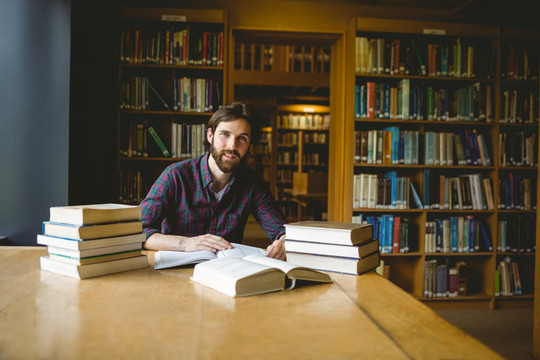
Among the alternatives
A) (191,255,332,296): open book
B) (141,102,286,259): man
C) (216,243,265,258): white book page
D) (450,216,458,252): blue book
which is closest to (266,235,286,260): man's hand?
(216,243,265,258): white book page

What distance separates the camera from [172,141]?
→ 305cm

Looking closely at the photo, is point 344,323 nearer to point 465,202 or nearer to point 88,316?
point 88,316

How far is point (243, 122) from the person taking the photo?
1785mm

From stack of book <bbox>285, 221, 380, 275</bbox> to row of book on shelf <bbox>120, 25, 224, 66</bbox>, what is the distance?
7.26 feet

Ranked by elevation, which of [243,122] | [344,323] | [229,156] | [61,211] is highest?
[243,122]

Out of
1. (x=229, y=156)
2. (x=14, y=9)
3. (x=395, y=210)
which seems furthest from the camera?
(x=395, y=210)

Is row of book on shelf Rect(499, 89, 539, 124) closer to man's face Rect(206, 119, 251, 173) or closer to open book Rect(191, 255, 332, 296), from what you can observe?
man's face Rect(206, 119, 251, 173)

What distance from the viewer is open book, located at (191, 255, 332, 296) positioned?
900 mm

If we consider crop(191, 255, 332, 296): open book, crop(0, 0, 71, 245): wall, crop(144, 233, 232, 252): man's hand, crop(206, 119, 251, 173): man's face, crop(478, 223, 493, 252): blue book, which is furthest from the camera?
crop(478, 223, 493, 252): blue book

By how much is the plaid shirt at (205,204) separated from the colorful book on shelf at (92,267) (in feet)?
1.88

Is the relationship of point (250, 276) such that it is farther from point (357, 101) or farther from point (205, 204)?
point (357, 101)

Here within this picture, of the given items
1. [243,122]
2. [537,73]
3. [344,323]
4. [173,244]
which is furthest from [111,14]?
[537,73]

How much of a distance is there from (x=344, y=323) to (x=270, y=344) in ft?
0.56

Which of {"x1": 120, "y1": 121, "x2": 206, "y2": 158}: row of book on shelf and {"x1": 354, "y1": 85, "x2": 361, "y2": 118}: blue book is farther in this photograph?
{"x1": 354, "y1": 85, "x2": 361, "y2": 118}: blue book
